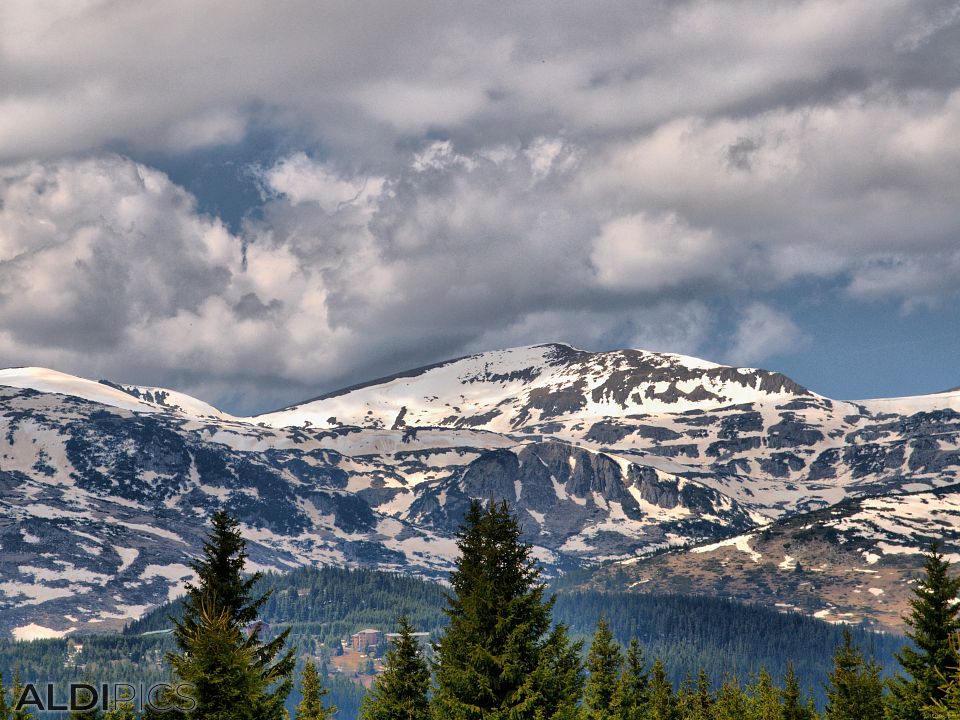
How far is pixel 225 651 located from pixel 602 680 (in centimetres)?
6108

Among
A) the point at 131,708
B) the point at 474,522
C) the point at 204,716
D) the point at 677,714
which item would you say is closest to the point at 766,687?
the point at 677,714

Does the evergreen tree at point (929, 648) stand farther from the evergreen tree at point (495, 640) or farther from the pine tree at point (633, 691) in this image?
the evergreen tree at point (495, 640)

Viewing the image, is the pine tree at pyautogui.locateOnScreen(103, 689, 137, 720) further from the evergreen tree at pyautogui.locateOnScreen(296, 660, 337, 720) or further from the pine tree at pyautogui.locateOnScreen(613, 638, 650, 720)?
the pine tree at pyautogui.locateOnScreen(613, 638, 650, 720)

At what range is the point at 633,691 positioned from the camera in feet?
400

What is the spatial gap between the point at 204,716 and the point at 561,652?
16229 mm

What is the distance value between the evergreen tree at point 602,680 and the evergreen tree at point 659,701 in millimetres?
5943


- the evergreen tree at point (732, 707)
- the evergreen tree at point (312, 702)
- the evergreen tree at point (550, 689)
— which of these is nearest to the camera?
the evergreen tree at point (550, 689)

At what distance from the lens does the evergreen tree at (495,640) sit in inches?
2233

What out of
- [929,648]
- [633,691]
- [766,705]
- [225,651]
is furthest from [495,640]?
[633,691]

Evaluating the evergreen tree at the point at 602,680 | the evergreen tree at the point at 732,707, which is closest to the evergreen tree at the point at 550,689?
the evergreen tree at the point at 602,680

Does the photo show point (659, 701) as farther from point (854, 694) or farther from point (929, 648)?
point (929, 648)

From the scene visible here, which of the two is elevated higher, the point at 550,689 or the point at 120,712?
the point at 550,689

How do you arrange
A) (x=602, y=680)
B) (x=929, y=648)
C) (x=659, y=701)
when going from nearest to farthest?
(x=929, y=648) → (x=602, y=680) → (x=659, y=701)

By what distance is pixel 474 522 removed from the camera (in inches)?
2539
